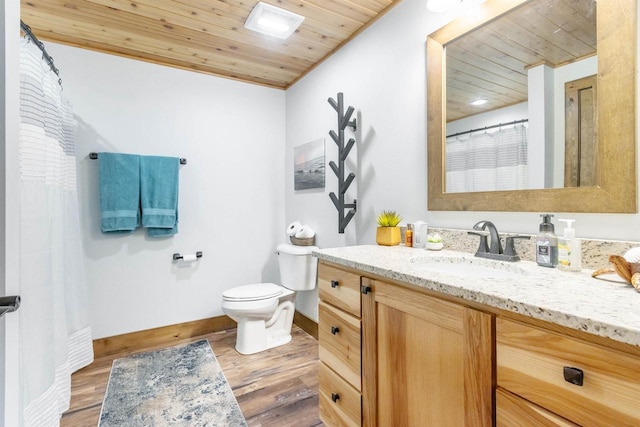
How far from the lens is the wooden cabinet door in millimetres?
783

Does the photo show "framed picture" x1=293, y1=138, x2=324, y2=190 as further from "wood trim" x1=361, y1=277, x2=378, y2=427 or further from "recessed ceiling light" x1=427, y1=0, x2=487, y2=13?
"wood trim" x1=361, y1=277, x2=378, y2=427

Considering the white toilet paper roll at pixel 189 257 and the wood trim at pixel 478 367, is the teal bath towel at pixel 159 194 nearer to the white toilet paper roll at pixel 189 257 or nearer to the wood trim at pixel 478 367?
the white toilet paper roll at pixel 189 257

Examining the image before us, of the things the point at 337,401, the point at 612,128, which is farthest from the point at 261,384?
the point at 612,128

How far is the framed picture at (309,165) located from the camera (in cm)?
242

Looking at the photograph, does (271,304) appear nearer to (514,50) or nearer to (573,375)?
(573,375)

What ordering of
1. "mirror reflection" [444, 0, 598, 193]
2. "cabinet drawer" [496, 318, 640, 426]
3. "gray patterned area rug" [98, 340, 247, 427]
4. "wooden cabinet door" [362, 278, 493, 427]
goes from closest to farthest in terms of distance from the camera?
"cabinet drawer" [496, 318, 640, 426] < "wooden cabinet door" [362, 278, 493, 427] < "mirror reflection" [444, 0, 598, 193] < "gray patterned area rug" [98, 340, 247, 427]

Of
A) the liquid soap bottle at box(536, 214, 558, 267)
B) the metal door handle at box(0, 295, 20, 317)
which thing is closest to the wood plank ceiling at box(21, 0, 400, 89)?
the liquid soap bottle at box(536, 214, 558, 267)

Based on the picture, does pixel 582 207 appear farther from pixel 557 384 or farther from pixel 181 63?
pixel 181 63

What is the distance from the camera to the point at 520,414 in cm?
70

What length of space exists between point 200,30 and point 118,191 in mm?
1245

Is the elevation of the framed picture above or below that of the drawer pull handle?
above

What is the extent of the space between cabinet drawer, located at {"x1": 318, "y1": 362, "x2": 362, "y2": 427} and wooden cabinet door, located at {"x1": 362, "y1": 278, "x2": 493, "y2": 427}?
0.23 feet

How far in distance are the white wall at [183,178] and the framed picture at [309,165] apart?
29cm

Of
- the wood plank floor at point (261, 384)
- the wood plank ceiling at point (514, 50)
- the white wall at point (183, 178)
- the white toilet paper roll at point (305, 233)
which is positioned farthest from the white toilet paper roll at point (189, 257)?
the wood plank ceiling at point (514, 50)
